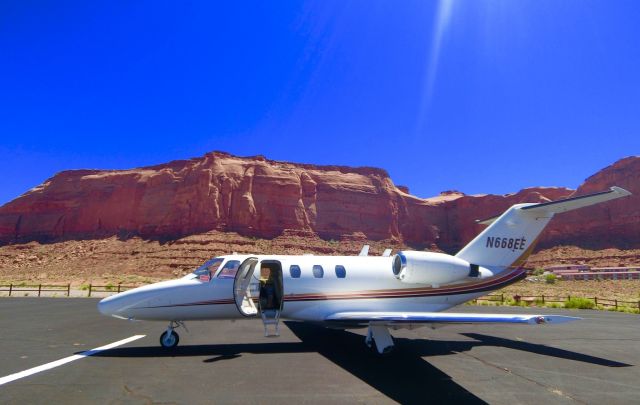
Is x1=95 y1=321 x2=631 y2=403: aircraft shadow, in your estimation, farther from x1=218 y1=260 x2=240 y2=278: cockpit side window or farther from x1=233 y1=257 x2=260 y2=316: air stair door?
x1=218 y1=260 x2=240 y2=278: cockpit side window

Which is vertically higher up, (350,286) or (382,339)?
(350,286)

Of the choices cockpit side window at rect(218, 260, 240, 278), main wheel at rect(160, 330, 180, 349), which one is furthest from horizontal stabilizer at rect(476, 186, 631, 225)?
main wheel at rect(160, 330, 180, 349)

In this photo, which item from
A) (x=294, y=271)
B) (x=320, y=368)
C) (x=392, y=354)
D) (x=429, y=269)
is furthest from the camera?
(x=429, y=269)

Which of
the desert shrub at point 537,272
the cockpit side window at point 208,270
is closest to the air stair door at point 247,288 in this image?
the cockpit side window at point 208,270

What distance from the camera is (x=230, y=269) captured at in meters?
11.3

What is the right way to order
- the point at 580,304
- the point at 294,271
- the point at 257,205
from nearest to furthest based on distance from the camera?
the point at 294,271 → the point at 580,304 → the point at 257,205

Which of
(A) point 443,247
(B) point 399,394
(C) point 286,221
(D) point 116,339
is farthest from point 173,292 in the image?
(A) point 443,247

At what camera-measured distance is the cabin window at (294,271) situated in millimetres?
11609

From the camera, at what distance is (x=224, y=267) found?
37.0 feet

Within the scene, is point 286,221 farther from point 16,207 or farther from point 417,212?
point 16,207

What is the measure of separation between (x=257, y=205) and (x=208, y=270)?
8138 centimetres

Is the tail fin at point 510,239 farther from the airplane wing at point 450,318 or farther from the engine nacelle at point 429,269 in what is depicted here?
the airplane wing at point 450,318

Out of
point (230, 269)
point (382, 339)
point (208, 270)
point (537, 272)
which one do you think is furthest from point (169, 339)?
point (537, 272)

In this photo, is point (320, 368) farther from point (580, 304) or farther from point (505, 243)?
point (580, 304)
